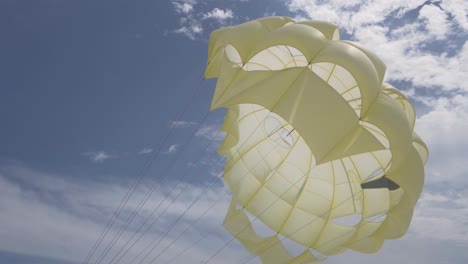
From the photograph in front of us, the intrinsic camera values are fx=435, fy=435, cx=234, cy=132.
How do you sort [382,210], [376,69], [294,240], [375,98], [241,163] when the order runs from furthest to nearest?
1. [241,163]
2. [294,240]
3. [382,210]
4. [376,69]
5. [375,98]

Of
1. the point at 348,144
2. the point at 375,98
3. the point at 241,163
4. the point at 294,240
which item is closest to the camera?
the point at 348,144

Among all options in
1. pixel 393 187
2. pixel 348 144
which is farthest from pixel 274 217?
pixel 348 144

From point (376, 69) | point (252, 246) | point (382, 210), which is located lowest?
point (382, 210)

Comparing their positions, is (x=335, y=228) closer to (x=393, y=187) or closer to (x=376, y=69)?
(x=393, y=187)

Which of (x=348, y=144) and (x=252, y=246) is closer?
(x=348, y=144)

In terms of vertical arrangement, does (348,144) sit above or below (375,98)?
below

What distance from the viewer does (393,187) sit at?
44.9 ft

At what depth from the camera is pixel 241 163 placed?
1802cm

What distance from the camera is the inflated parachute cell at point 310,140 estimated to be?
11891 mm

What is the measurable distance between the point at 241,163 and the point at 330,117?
6.94m

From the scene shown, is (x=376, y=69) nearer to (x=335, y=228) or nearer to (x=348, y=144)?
(x=348, y=144)

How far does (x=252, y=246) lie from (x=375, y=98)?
7.78 meters

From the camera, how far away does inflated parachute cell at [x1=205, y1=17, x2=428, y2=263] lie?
11.9 m

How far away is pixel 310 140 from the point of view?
1176 cm
